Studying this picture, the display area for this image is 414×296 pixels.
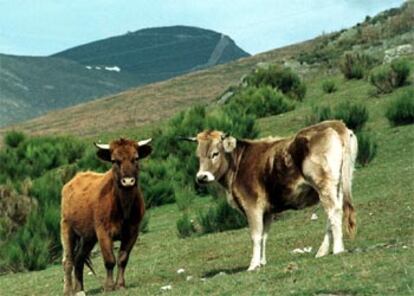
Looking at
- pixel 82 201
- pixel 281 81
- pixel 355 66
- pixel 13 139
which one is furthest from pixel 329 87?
pixel 82 201

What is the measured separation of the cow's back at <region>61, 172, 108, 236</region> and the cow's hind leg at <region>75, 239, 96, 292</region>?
28 cm

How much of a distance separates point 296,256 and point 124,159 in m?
2.89

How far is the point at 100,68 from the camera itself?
154 m

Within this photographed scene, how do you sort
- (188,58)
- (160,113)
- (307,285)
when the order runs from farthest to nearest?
(188,58), (160,113), (307,285)

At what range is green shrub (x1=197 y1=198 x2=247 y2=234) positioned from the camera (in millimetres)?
19312

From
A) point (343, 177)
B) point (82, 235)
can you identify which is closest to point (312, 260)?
point (343, 177)

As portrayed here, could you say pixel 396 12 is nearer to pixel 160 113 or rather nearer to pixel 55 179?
pixel 160 113

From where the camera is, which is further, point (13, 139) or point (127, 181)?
point (13, 139)

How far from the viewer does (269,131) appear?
101 feet

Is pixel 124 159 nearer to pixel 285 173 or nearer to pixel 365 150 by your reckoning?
pixel 285 173

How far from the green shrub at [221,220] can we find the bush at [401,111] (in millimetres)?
9108

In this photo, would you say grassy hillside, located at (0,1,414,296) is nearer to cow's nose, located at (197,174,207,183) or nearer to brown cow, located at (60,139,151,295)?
brown cow, located at (60,139,151,295)

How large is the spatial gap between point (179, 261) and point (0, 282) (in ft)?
11.8

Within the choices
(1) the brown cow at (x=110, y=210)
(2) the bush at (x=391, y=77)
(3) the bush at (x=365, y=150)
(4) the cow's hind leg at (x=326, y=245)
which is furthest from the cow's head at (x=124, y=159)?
(2) the bush at (x=391, y=77)
